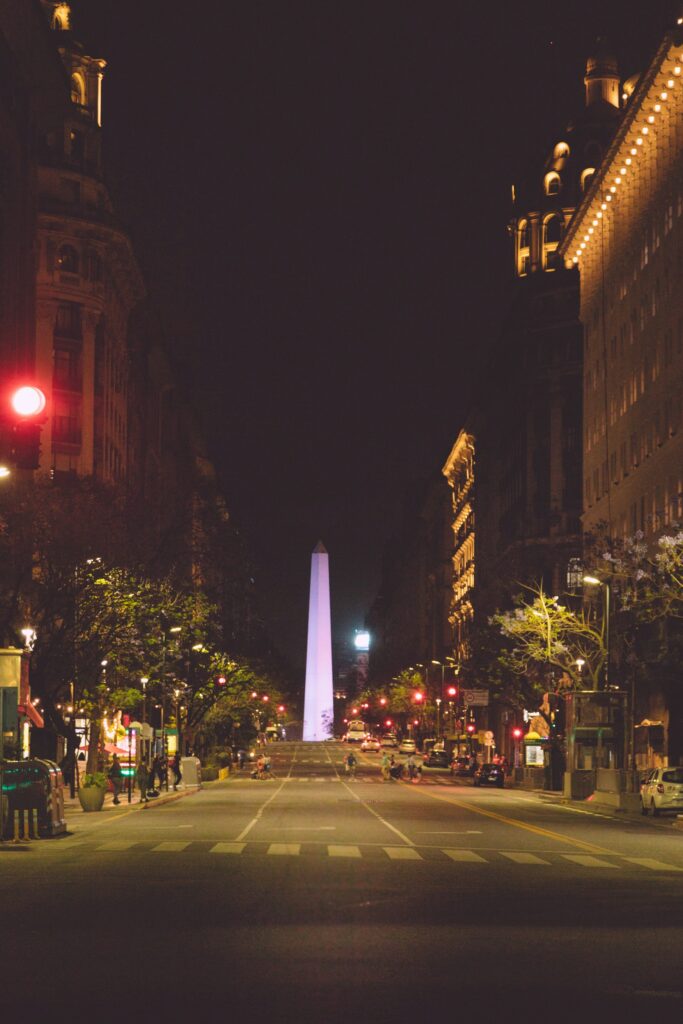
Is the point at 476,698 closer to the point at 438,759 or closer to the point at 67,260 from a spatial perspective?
the point at 438,759

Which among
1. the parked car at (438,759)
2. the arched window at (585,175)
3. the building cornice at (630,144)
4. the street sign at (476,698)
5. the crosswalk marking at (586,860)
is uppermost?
the arched window at (585,175)

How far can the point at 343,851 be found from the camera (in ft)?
109

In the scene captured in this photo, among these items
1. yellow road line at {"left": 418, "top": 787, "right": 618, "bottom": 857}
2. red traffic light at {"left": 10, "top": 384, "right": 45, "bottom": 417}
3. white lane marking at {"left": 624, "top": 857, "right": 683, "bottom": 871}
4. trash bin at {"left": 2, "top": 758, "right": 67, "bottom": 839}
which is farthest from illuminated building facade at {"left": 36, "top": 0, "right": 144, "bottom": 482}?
red traffic light at {"left": 10, "top": 384, "right": 45, "bottom": 417}

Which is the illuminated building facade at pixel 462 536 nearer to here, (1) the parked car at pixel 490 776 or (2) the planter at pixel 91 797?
(1) the parked car at pixel 490 776

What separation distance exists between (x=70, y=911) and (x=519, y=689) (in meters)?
75.4

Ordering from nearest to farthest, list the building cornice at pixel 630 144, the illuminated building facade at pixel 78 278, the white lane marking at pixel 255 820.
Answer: the white lane marking at pixel 255 820, the building cornice at pixel 630 144, the illuminated building facade at pixel 78 278

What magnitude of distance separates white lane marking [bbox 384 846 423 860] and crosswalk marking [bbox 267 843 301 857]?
1.73 metres

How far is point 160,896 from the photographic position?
22547mm

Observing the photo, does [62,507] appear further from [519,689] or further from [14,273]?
[519,689]

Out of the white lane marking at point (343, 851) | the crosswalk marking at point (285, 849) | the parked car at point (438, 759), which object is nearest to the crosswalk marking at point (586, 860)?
the white lane marking at point (343, 851)

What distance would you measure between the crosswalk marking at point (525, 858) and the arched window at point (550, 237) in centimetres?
10850

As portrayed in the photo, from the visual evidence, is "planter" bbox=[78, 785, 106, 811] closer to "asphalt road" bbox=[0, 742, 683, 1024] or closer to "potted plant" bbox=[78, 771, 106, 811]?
"potted plant" bbox=[78, 771, 106, 811]

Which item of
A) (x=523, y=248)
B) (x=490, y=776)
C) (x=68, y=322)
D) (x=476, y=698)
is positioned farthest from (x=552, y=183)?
(x=490, y=776)

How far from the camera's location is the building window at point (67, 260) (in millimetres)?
111688
